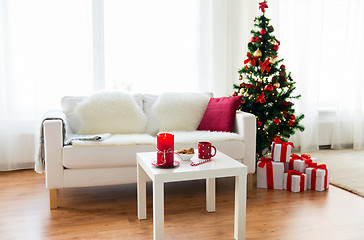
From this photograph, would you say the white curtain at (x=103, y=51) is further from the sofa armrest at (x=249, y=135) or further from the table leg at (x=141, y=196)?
the table leg at (x=141, y=196)

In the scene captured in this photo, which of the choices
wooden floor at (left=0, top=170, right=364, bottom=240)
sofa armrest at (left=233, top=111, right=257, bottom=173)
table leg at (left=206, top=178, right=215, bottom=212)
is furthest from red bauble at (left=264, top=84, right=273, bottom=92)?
table leg at (left=206, top=178, right=215, bottom=212)

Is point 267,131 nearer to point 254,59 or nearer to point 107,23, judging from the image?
point 254,59

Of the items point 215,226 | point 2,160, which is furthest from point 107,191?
point 2,160

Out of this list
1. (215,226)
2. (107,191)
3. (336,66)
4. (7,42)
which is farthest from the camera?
(336,66)

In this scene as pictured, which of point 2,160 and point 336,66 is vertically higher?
point 336,66

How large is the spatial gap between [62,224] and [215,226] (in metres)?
0.99

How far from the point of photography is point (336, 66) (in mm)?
4766

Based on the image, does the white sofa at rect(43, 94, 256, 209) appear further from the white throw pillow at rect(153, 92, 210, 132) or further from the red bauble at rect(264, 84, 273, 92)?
the red bauble at rect(264, 84, 273, 92)

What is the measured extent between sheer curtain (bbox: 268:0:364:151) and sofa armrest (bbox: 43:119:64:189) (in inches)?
113

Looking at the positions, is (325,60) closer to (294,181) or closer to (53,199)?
(294,181)

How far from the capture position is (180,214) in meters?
2.53

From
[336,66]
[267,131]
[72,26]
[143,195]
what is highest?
[72,26]

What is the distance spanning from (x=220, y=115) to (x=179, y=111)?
15.0 inches

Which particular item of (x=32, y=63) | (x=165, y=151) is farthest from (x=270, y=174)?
(x=32, y=63)
